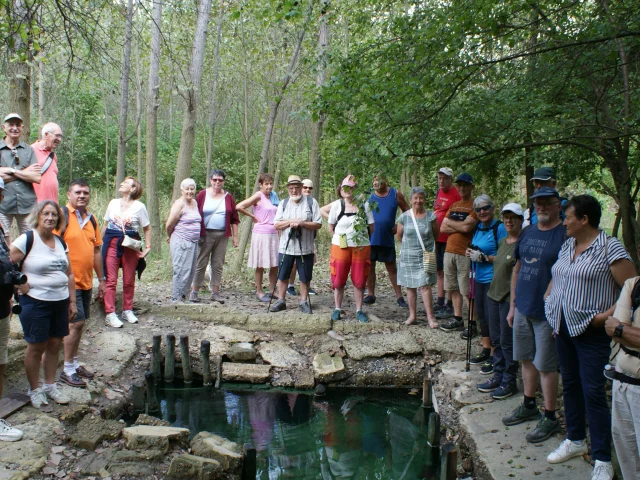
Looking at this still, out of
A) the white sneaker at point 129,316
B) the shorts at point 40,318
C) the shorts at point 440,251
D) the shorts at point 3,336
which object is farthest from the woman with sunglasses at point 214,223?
the shorts at point 3,336

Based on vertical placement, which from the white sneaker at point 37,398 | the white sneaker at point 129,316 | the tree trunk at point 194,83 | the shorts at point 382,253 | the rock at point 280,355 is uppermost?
the tree trunk at point 194,83

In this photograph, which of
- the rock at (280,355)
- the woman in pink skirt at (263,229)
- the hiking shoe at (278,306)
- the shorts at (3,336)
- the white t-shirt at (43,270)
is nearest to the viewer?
the shorts at (3,336)

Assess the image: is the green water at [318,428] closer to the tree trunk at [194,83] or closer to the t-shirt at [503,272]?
the t-shirt at [503,272]

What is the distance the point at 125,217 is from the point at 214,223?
4.46ft

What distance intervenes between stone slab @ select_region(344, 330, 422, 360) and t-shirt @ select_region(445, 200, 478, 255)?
4.15 feet

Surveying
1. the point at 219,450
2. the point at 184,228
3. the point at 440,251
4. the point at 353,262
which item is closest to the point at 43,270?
the point at 219,450

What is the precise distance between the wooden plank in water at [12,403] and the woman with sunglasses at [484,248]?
4.36m

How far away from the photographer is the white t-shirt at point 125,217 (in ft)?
22.6

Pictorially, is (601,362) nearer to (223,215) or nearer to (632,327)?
A: (632,327)

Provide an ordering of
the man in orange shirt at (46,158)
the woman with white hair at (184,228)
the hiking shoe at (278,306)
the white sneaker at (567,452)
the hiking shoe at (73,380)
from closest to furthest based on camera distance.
Answer: the white sneaker at (567,452) < the hiking shoe at (73,380) < the man in orange shirt at (46,158) < the woman with white hair at (184,228) < the hiking shoe at (278,306)

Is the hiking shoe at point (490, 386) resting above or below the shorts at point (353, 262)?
below

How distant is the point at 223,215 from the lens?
26.1ft

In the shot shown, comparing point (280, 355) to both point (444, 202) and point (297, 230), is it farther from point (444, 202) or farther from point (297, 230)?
point (444, 202)

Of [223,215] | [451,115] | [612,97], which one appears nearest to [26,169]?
[223,215]
